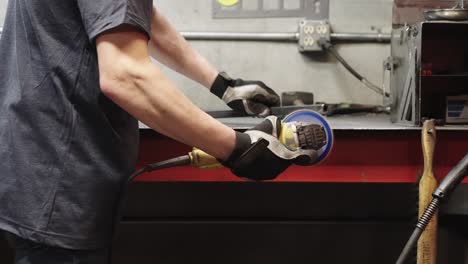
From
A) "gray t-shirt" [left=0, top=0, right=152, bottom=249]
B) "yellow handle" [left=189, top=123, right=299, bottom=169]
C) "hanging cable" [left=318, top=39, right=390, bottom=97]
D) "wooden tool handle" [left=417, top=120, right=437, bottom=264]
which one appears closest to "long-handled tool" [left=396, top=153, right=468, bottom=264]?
"wooden tool handle" [left=417, top=120, right=437, bottom=264]

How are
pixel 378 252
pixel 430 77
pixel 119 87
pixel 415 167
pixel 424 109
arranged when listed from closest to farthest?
pixel 119 87 → pixel 415 167 → pixel 430 77 → pixel 424 109 → pixel 378 252

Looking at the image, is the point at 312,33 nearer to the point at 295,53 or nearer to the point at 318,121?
the point at 295,53

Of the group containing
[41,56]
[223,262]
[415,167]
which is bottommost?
[223,262]

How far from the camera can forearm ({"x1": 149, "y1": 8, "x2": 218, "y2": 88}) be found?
1.21 metres

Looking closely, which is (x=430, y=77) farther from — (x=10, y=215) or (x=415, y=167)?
(x=10, y=215)

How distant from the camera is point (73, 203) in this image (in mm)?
817

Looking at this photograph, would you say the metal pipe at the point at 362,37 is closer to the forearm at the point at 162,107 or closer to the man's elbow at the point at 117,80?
the forearm at the point at 162,107

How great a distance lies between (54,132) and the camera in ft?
2.65

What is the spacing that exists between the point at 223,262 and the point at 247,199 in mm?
232

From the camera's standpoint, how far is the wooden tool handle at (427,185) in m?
1.10

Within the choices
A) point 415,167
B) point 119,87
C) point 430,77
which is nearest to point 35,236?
point 119,87

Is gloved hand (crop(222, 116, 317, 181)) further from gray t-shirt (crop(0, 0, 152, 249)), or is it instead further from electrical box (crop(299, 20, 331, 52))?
electrical box (crop(299, 20, 331, 52))

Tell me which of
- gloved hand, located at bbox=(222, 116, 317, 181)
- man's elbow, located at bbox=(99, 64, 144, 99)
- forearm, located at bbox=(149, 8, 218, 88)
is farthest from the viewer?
forearm, located at bbox=(149, 8, 218, 88)

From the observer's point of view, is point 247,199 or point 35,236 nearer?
point 35,236
